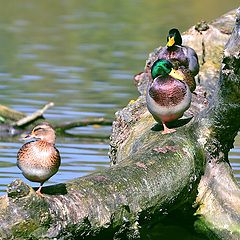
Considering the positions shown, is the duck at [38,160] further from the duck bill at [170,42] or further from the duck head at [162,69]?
the duck bill at [170,42]

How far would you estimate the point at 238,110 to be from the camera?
7.25 m

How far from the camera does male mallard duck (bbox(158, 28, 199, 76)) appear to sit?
9.95m

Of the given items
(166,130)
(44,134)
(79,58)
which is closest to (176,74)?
(166,130)

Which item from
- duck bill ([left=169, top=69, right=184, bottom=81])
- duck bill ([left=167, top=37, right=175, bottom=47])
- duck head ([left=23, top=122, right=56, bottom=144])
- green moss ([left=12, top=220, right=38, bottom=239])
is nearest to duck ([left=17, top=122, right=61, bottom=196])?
duck head ([left=23, top=122, right=56, bottom=144])

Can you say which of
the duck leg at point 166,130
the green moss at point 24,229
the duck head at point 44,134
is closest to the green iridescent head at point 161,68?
the duck leg at point 166,130

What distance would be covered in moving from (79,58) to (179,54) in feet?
30.5

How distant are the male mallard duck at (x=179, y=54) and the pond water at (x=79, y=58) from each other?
3.84 feet

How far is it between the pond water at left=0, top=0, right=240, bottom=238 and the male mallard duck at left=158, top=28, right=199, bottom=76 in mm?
1172

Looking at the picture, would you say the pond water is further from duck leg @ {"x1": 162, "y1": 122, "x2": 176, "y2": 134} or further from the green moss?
the green moss

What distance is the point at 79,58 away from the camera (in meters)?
19.4

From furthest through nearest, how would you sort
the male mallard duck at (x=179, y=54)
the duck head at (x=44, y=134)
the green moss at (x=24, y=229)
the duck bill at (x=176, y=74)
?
1. the male mallard duck at (x=179, y=54)
2. the duck bill at (x=176, y=74)
3. the duck head at (x=44, y=134)
4. the green moss at (x=24, y=229)

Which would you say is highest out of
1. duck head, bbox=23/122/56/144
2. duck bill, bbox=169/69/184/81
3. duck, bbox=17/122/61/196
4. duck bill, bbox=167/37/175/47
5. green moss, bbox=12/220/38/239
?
duck bill, bbox=167/37/175/47

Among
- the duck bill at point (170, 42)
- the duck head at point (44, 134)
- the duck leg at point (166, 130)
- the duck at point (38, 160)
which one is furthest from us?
the duck bill at point (170, 42)

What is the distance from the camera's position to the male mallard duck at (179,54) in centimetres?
995
